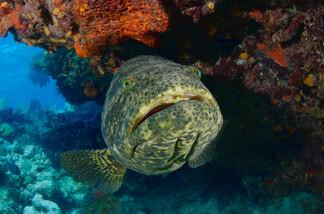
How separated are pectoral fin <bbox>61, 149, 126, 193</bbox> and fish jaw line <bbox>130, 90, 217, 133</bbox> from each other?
1.90m

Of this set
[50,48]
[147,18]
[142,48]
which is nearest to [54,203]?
[50,48]

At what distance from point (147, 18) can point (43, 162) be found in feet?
33.5

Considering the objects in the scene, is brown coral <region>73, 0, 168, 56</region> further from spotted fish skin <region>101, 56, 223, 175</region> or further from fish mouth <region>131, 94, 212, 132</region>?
fish mouth <region>131, 94, 212, 132</region>

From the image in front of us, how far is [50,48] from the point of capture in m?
6.95

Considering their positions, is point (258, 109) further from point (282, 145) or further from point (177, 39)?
point (177, 39)

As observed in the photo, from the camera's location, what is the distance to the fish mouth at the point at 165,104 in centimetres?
311

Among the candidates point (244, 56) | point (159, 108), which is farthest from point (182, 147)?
point (244, 56)

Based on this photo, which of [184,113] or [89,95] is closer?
[184,113]

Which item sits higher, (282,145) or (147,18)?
(147,18)

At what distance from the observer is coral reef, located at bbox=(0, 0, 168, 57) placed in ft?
14.3

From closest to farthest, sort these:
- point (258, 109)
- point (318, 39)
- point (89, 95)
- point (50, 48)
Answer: point (318, 39) < point (258, 109) < point (50, 48) < point (89, 95)

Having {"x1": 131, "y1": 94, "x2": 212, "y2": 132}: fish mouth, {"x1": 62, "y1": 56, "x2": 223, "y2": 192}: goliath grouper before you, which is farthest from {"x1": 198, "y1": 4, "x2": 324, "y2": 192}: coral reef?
{"x1": 131, "y1": 94, "x2": 212, "y2": 132}: fish mouth

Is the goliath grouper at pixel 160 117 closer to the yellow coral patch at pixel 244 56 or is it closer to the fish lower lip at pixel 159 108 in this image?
the fish lower lip at pixel 159 108

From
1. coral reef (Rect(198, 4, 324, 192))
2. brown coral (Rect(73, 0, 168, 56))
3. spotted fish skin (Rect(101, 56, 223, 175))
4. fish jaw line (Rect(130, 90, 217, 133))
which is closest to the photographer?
spotted fish skin (Rect(101, 56, 223, 175))
